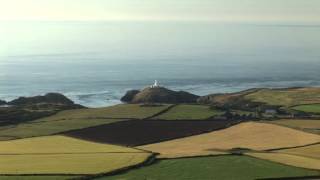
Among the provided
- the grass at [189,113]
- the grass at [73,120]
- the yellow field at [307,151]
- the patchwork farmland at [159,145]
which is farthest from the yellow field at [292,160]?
the grass at [189,113]

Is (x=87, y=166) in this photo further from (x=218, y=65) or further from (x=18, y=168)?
(x=218, y=65)

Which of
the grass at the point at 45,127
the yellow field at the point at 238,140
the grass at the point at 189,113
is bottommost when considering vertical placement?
the yellow field at the point at 238,140

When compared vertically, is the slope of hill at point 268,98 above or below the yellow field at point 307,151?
above

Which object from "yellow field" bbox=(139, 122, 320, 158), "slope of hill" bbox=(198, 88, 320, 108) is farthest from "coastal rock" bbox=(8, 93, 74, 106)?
"yellow field" bbox=(139, 122, 320, 158)

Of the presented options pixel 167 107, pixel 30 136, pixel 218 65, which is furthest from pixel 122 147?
pixel 218 65

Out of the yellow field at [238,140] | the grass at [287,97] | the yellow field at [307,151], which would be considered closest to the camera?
the yellow field at [307,151]

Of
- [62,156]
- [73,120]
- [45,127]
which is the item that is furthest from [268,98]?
[62,156]

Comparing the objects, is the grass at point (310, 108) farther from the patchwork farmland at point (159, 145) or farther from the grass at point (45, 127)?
the grass at point (45, 127)

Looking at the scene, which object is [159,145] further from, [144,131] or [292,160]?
[292,160]
